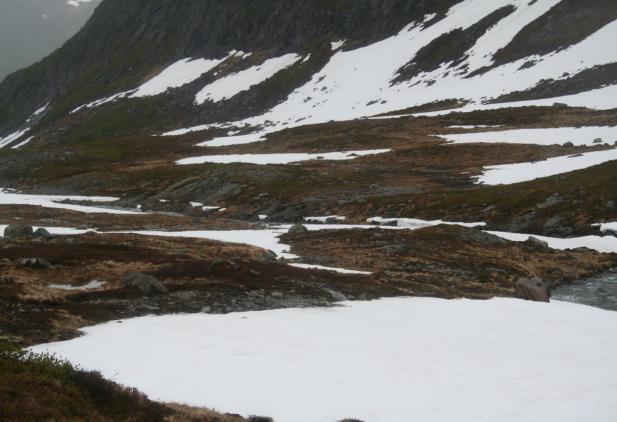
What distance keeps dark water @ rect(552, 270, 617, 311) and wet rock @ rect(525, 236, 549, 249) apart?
577cm

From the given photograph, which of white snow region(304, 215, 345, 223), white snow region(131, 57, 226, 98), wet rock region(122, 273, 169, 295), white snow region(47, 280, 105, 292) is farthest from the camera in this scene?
white snow region(131, 57, 226, 98)

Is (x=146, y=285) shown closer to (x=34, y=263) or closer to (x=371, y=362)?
(x=34, y=263)

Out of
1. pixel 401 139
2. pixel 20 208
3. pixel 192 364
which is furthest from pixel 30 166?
pixel 192 364

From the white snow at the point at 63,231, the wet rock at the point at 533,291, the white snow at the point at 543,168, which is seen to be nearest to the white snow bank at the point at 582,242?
the wet rock at the point at 533,291

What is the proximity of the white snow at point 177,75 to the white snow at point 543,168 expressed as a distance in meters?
130

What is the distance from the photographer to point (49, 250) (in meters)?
33.0

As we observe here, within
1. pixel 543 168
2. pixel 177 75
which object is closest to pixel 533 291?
pixel 543 168

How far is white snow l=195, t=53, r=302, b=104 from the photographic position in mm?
156250

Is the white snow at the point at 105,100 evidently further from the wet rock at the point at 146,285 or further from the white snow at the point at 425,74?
the wet rock at the point at 146,285

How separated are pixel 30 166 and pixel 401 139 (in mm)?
71194

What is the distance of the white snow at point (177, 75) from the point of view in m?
176

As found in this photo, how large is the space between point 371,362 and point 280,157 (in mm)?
74891

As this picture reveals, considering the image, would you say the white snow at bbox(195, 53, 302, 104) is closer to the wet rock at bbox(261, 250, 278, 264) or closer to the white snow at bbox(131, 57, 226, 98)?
the white snow at bbox(131, 57, 226, 98)

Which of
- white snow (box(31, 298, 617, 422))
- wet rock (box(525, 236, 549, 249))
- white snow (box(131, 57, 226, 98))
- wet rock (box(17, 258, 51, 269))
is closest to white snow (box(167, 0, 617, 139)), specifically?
white snow (box(131, 57, 226, 98))
